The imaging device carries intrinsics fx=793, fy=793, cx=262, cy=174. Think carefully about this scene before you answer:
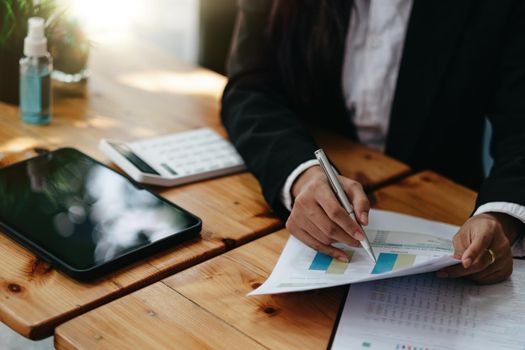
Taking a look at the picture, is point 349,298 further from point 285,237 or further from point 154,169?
A: point 154,169

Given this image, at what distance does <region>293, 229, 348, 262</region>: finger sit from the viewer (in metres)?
1.07

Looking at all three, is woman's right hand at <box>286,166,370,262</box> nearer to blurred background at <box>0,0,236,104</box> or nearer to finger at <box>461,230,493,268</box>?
finger at <box>461,230,493,268</box>

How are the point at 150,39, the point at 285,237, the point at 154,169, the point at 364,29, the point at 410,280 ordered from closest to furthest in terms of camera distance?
1. the point at 410,280
2. the point at 285,237
3. the point at 154,169
4. the point at 364,29
5. the point at 150,39

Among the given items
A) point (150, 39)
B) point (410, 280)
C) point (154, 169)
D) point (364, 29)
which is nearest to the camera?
point (410, 280)

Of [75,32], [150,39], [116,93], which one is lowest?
[150,39]

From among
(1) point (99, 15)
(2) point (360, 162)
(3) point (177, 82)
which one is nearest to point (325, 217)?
(2) point (360, 162)

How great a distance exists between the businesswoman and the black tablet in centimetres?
21

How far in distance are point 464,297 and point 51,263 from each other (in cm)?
54

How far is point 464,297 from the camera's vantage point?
1048 millimetres

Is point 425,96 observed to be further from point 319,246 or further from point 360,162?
point 319,246

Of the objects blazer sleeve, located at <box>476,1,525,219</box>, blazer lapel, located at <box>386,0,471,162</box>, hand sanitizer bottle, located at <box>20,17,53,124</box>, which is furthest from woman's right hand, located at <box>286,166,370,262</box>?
hand sanitizer bottle, located at <box>20,17,53,124</box>

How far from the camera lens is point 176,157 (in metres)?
1.40

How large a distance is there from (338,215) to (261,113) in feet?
1.48

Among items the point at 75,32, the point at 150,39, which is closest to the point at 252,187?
the point at 75,32
